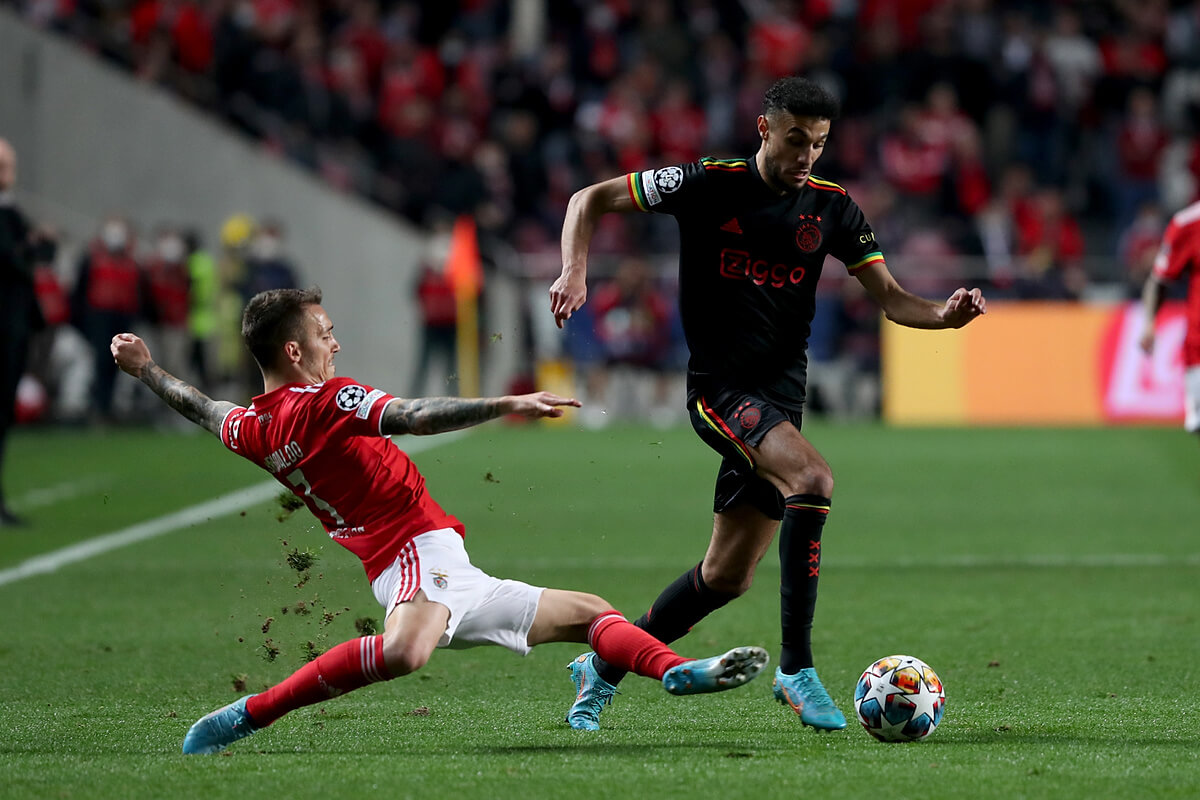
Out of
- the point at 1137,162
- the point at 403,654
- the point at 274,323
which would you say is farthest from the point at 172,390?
the point at 1137,162

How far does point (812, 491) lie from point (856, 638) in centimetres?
215

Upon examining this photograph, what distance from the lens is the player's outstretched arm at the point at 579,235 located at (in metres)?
5.09

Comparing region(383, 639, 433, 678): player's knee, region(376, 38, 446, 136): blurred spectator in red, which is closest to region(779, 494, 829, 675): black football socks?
region(383, 639, 433, 678): player's knee

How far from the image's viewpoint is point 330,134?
2253cm

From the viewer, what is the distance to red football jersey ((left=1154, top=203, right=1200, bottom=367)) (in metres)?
8.66

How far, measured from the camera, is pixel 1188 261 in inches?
343

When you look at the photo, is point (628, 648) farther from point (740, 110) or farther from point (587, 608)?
point (740, 110)

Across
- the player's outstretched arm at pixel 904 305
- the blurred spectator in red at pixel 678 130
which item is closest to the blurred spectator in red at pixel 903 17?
the blurred spectator in red at pixel 678 130

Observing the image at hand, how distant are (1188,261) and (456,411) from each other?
214 inches

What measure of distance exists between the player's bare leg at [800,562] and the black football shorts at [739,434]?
0.10m

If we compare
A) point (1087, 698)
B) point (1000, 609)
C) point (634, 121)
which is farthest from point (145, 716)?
point (634, 121)

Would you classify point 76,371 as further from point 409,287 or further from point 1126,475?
point 1126,475

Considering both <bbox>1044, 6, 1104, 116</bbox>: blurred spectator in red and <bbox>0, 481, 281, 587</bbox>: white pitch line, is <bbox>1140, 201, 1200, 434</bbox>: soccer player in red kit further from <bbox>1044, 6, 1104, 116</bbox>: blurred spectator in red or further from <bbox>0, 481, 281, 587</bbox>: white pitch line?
<bbox>1044, 6, 1104, 116</bbox>: blurred spectator in red

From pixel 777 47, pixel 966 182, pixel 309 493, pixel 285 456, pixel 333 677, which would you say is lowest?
pixel 333 677
